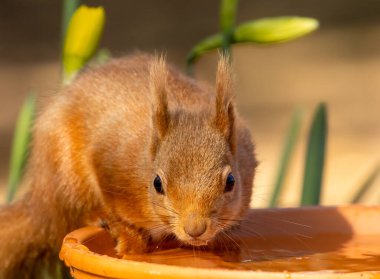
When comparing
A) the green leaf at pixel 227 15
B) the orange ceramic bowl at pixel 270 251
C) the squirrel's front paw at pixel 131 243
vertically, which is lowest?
the squirrel's front paw at pixel 131 243

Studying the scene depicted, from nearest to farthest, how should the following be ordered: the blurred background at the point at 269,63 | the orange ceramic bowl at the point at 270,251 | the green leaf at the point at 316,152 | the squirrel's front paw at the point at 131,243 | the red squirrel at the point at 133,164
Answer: the orange ceramic bowl at the point at 270,251 → the red squirrel at the point at 133,164 → the squirrel's front paw at the point at 131,243 → the green leaf at the point at 316,152 → the blurred background at the point at 269,63

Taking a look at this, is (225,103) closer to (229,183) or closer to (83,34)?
(229,183)

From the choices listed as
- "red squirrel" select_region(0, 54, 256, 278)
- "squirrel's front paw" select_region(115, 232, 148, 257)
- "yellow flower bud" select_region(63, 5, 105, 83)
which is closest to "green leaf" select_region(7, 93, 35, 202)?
"red squirrel" select_region(0, 54, 256, 278)

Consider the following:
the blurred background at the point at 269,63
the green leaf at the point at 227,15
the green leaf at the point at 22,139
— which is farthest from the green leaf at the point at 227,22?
the blurred background at the point at 269,63

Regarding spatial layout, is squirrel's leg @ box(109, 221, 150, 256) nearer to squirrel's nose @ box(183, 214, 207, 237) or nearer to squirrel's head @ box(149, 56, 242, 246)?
squirrel's head @ box(149, 56, 242, 246)

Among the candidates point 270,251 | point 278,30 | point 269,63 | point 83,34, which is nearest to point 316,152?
point 278,30

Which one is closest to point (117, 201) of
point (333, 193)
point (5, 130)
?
point (333, 193)

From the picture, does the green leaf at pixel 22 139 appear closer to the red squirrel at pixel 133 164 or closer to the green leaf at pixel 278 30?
the red squirrel at pixel 133 164
